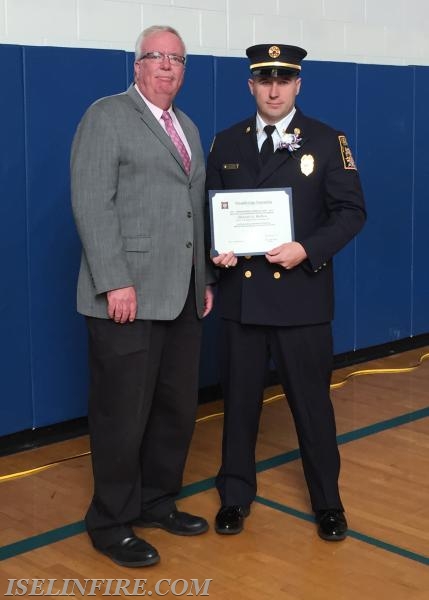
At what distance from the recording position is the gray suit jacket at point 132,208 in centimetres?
311

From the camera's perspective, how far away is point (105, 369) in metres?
3.24

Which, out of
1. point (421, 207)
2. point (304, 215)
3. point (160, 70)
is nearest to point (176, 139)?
point (160, 70)

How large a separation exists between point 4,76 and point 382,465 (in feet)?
7.39

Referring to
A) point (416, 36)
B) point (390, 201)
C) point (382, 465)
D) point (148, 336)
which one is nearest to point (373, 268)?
point (390, 201)

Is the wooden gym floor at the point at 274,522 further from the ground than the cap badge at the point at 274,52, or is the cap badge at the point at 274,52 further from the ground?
the cap badge at the point at 274,52

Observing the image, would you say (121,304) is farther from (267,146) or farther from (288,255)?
(267,146)

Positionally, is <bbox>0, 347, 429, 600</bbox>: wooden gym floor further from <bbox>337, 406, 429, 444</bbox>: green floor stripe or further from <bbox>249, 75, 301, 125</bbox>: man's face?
<bbox>249, 75, 301, 125</bbox>: man's face

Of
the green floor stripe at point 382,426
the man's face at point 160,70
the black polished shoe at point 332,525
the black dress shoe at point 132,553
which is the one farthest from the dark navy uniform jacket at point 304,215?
the green floor stripe at point 382,426

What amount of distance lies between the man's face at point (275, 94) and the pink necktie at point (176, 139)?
0.30 m

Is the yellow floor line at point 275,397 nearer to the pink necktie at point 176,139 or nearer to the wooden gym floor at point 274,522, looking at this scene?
the wooden gym floor at point 274,522

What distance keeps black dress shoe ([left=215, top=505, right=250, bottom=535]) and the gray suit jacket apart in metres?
0.76

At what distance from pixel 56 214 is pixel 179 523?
1.57 m

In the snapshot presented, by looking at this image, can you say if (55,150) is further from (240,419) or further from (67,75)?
(240,419)

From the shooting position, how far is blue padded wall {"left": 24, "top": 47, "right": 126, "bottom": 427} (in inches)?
167
